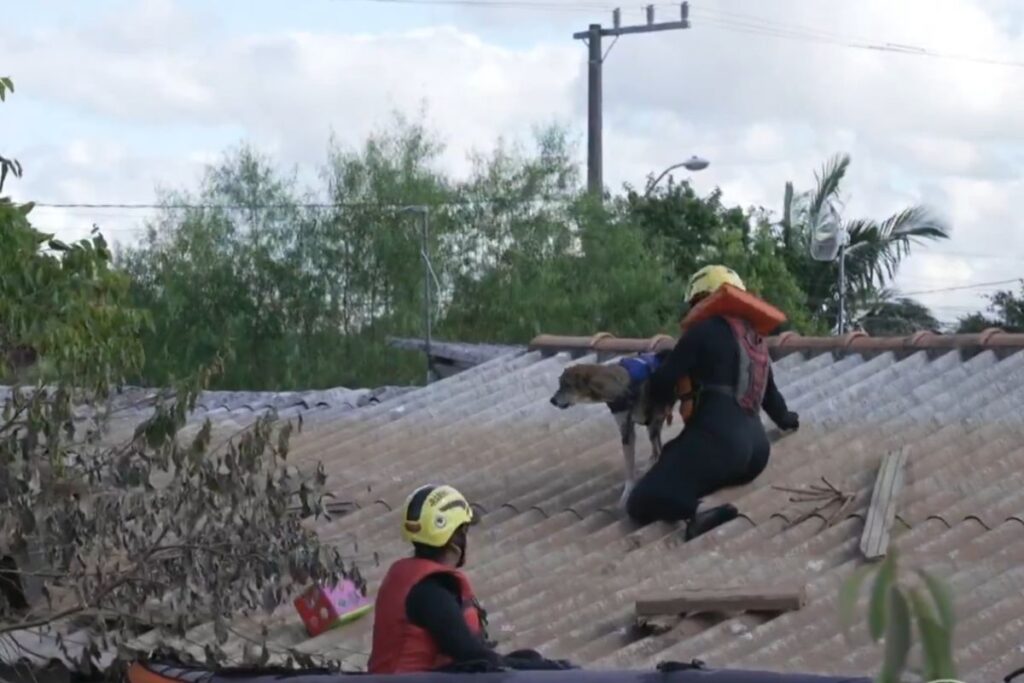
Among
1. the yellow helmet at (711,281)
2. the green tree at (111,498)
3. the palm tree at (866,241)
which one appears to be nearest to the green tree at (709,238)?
the palm tree at (866,241)

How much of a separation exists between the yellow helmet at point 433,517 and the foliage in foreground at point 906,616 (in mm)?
4060

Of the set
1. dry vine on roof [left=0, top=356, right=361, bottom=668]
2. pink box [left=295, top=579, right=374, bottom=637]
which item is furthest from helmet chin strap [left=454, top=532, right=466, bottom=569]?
pink box [left=295, top=579, right=374, bottom=637]

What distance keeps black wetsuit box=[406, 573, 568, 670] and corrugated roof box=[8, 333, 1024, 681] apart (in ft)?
2.88

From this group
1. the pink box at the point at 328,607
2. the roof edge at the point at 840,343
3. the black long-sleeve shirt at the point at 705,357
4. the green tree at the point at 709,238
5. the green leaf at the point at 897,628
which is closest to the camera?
the green leaf at the point at 897,628

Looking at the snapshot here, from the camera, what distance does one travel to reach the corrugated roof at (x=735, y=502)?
6.38m

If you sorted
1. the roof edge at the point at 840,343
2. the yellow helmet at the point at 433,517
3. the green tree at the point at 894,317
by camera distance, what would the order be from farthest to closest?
the green tree at the point at 894,317
the roof edge at the point at 840,343
the yellow helmet at the point at 433,517

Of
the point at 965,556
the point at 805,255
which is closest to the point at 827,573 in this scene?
the point at 965,556

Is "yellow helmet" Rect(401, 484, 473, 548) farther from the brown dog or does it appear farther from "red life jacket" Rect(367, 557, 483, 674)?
the brown dog

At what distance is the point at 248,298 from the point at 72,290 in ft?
68.0

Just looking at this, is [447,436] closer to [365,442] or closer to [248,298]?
[365,442]

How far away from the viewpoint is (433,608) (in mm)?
5527

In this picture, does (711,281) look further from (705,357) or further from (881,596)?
(881,596)

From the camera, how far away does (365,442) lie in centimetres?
1061

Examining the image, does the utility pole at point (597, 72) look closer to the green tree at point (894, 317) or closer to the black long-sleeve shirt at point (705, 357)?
the green tree at point (894, 317)
